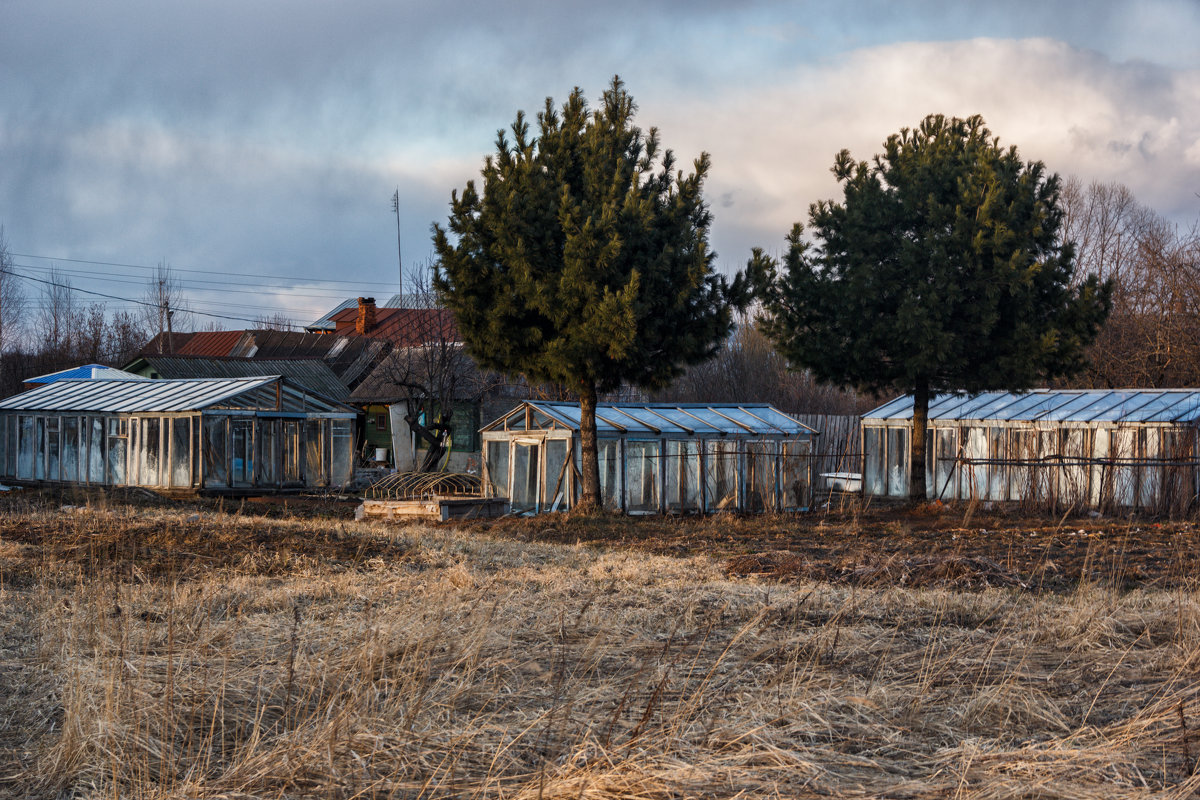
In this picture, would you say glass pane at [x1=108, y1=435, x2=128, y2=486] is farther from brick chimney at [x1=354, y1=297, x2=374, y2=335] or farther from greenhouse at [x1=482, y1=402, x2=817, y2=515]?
brick chimney at [x1=354, y1=297, x2=374, y2=335]

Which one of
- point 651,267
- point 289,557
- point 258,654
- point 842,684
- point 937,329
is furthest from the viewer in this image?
point 937,329

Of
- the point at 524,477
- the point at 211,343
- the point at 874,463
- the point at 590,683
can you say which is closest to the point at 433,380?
the point at 524,477

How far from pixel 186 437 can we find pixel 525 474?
967cm

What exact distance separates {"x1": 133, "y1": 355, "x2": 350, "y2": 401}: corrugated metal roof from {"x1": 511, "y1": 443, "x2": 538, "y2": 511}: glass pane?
58.9ft

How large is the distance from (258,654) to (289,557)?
5.29 m

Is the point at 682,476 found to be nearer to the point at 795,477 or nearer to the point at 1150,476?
the point at 795,477

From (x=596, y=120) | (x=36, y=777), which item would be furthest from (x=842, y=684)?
(x=596, y=120)

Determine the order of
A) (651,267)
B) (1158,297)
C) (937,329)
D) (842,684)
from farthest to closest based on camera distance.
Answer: (1158,297) → (937,329) → (651,267) → (842,684)

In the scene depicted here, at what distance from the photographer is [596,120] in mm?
18875

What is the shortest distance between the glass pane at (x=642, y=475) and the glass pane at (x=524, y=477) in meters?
1.88

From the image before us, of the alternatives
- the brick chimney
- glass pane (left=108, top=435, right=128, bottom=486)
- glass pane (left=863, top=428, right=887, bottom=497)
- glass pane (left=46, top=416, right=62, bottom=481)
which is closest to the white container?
glass pane (left=863, top=428, right=887, bottom=497)

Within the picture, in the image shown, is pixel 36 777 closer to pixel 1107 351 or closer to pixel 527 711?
pixel 527 711

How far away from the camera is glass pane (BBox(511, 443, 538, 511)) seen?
21.8 m

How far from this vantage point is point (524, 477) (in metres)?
22.0
